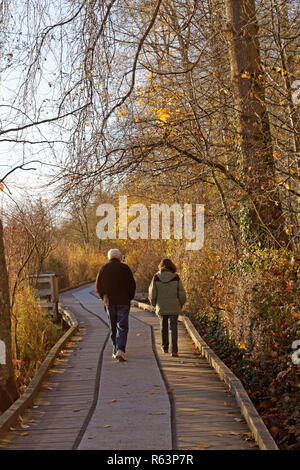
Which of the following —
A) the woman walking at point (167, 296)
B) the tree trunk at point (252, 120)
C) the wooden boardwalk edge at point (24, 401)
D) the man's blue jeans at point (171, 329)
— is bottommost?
the wooden boardwalk edge at point (24, 401)

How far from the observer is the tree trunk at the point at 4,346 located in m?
7.67

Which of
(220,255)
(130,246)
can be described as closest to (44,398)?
(220,255)

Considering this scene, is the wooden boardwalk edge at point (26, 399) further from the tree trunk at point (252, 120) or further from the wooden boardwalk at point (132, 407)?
the tree trunk at point (252, 120)

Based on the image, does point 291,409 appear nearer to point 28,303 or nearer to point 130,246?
point 28,303

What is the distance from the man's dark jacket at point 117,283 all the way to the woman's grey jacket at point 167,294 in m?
0.61

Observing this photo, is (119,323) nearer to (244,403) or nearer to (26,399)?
(26,399)

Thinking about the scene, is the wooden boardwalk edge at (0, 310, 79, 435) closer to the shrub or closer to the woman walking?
the shrub

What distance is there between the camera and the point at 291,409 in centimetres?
631

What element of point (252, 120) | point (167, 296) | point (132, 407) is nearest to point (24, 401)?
point (132, 407)

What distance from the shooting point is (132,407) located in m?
6.66

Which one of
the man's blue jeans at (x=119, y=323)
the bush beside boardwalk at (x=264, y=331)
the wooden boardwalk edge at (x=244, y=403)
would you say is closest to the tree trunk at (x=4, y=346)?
the man's blue jeans at (x=119, y=323)

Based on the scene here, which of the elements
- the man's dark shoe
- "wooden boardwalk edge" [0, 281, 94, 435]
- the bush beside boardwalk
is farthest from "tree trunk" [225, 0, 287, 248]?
"wooden boardwalk edge" [0, 281, 94, 435]

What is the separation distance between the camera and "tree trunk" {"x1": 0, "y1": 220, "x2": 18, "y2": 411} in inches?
302

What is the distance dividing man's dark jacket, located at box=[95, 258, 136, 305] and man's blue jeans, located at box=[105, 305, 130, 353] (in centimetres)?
14
